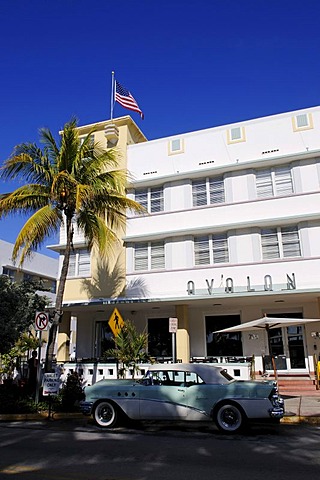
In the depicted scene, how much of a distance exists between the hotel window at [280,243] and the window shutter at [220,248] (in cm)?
162

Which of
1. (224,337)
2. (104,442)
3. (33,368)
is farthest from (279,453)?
(224,337)

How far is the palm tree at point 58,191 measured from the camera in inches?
556

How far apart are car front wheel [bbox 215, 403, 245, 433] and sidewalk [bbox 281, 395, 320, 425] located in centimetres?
201

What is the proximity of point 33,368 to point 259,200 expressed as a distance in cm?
1156

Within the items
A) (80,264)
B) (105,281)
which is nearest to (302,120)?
(105,281)

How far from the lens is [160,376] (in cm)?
1016

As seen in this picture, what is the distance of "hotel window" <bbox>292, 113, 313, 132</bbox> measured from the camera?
19.0 metres

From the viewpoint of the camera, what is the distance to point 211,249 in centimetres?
1912

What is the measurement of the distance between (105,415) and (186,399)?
6.81 ft

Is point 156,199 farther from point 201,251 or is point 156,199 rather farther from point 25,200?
point 25,200

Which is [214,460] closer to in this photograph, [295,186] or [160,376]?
[160,376]

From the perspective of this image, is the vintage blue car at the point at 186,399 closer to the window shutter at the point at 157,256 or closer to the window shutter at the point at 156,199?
the window shutter at the point at 157,256

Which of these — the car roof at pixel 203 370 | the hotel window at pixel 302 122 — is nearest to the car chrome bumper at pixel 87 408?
the car roof at pixel 203 370

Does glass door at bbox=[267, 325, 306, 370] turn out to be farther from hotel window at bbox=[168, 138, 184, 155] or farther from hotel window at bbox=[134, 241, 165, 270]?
hotel window at bbox=[168, 138, 184, 155]
